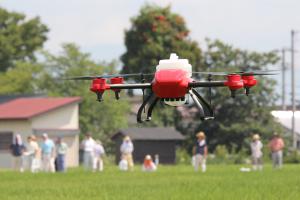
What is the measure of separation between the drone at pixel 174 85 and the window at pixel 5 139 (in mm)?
58033

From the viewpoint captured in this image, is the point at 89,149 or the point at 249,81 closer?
the point at 249,81

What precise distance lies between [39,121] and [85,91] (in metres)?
20.0

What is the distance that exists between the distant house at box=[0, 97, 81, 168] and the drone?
57.2 meters

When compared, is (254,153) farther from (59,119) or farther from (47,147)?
(59,119)

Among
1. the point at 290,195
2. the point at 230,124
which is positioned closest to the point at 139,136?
the point at 230,124

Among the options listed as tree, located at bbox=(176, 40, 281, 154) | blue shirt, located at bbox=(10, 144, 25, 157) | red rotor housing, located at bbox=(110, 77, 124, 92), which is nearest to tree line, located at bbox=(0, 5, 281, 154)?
tree, located at bbox=(176, 40, 281, 154)

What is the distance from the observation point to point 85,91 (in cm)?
8369

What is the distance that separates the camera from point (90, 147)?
4356 centimetres

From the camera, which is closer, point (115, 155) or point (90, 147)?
point (90, 147)

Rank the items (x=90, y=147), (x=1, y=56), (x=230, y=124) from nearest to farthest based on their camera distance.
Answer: (x=90, y=147) → (x=230, y=124) → (x=1, y=56)

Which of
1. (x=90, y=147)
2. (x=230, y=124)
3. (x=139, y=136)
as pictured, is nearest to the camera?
(x=90, y=147)

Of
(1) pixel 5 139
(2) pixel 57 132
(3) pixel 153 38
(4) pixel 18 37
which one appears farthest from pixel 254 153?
(4) pixel 18 37

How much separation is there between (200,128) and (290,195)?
60.4 metres

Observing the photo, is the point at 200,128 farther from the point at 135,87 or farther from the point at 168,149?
the point at 135,87
